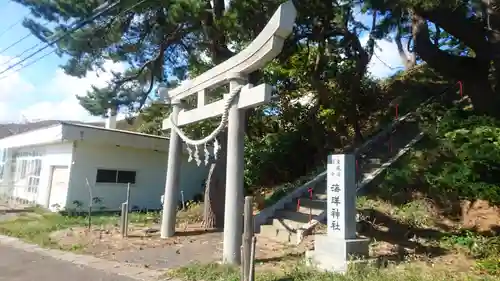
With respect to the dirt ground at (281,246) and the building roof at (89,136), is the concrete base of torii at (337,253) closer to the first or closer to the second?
the dirt ground at (281,246)

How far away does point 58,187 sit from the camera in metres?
15.6

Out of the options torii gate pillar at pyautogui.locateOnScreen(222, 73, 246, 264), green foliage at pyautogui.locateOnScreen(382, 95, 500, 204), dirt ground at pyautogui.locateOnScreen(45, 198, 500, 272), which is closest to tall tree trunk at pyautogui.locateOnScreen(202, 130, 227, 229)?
dirt ground at pyautogui.locateOnScreen(45, 198, 500, 272)

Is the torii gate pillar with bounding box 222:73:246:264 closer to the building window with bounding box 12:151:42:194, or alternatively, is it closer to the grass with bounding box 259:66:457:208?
the grass with bounding box 259:66:457:208

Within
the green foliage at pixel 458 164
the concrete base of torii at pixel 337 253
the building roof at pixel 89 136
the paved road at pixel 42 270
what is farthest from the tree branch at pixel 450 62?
the building roof at pixel 89 136

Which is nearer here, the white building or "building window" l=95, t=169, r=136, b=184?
the white building

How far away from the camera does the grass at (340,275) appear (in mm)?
5578

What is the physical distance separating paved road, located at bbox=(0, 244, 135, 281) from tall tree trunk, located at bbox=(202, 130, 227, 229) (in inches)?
176

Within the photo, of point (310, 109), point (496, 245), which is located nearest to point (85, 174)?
point (310, 109)

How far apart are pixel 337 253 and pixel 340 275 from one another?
54 cm

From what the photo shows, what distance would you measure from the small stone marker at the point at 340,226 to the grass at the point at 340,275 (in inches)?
11.1

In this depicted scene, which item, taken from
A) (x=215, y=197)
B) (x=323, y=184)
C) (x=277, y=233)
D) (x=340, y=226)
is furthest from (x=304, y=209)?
(x=340, y=226)

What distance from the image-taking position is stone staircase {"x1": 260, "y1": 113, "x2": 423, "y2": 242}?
9.35 meters

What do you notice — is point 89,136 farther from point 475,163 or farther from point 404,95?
point 475,163

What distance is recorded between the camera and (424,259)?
21.8 feet
